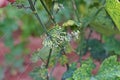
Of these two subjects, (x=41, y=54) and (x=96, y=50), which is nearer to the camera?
(x=41, y=54)

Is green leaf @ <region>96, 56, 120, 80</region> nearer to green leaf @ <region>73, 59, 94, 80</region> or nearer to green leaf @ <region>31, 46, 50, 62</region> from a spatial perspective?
green leaf @ <region>73, 59, 94, 80</region>

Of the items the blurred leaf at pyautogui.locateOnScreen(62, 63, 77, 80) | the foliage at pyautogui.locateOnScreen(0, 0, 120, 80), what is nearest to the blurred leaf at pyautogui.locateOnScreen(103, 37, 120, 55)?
the foliage at pyautogui.locateOnScreen(0, 0, 120, 80)

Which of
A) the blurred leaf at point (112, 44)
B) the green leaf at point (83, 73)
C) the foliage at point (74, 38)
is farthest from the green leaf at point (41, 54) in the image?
the blurred leaf at point (112, 44)

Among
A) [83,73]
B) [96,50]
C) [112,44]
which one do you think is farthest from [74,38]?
[96,50]

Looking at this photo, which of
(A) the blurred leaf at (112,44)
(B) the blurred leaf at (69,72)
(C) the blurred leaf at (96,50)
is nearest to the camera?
(B) the blurred leaf at (69,72)

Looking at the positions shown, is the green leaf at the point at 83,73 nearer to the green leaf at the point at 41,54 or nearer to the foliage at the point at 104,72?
the foliage at the point at 104,72

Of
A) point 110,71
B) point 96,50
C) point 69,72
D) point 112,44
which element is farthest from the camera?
point 96,50

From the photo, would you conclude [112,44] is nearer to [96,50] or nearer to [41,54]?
[96,50]

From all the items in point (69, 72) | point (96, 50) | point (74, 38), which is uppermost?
point (74, 38)

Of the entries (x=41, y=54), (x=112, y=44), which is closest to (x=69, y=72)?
(x=41, y=54)

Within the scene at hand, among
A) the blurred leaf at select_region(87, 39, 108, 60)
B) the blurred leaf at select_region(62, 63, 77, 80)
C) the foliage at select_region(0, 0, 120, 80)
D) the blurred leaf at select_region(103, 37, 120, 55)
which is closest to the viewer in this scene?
the foliage at select_region(0, 0, 120, 80)

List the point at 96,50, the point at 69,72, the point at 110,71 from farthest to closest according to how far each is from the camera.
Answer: the point at 96,50
the point at 69,72
the point at 110,71

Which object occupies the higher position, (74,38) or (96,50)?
(74,38)
